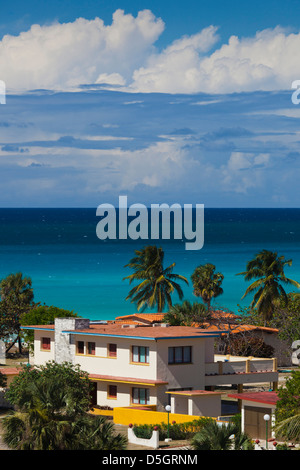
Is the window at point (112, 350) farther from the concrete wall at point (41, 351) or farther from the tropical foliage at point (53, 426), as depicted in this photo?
the tropical foliage at point (53, 426)

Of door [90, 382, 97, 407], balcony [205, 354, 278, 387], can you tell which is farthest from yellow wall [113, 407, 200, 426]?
balcony [205, 354, 278, 387]

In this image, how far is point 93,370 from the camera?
62.7 metres

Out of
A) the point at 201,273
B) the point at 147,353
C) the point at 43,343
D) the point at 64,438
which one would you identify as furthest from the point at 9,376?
the point at 201,273

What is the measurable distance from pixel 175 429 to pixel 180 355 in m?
9.99

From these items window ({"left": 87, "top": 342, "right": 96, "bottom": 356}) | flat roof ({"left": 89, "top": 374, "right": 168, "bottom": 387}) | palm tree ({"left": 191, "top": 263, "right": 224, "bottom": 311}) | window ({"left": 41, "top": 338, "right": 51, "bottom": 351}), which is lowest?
flat roof ({"left": 89, "top": 374, "right": 168, "bottom": 387})

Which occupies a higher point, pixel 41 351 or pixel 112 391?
pixel 41 351

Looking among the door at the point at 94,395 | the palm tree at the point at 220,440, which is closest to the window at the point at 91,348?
the door at the point at 94,395

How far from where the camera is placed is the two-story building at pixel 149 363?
5881 centimetres

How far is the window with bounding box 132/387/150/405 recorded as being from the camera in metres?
58.9

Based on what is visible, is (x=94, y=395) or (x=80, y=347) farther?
(x=80, y=347)

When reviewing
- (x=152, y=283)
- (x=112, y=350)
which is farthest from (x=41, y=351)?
(x=152, y=283)

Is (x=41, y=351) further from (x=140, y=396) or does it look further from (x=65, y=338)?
(x=140, y=396)

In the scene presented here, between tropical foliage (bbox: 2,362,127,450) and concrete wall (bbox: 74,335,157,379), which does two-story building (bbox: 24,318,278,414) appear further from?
tropical foliage (bbox: 2,362,127,450)

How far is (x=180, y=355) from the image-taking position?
60219 millimetres
